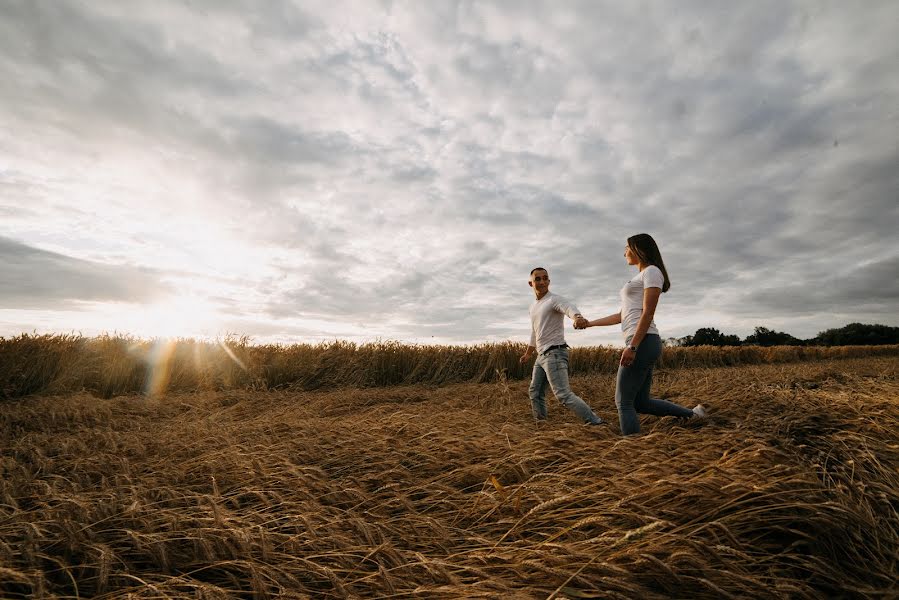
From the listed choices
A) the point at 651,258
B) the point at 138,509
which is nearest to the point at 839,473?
the point at 651,258

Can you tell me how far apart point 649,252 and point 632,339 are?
2.75 ft

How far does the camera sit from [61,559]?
2.09 m

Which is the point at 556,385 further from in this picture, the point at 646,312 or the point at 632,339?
the point at 646,312

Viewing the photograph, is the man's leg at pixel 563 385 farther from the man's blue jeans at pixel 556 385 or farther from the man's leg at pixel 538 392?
the man's leg at pixel 538 392

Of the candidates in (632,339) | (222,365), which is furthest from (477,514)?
(222,365)

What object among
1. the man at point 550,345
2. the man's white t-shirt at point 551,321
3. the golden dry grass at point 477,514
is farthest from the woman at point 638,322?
the man's white t-shirt at point 551,321

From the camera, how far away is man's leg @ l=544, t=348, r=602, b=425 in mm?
4680

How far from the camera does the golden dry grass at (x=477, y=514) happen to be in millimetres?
1846

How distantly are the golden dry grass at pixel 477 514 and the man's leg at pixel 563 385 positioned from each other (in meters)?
0.40

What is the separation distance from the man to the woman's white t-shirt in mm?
556

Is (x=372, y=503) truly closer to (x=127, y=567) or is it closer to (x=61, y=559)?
(x=127, y=567)

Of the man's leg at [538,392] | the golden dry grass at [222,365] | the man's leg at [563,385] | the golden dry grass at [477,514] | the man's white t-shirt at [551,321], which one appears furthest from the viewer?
the golden dry grass at [222,365]

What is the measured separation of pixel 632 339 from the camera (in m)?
3.87

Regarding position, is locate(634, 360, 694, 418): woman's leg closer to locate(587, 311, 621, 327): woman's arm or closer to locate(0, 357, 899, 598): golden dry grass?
locate(0, 357, 899, 598): golden dry grass
